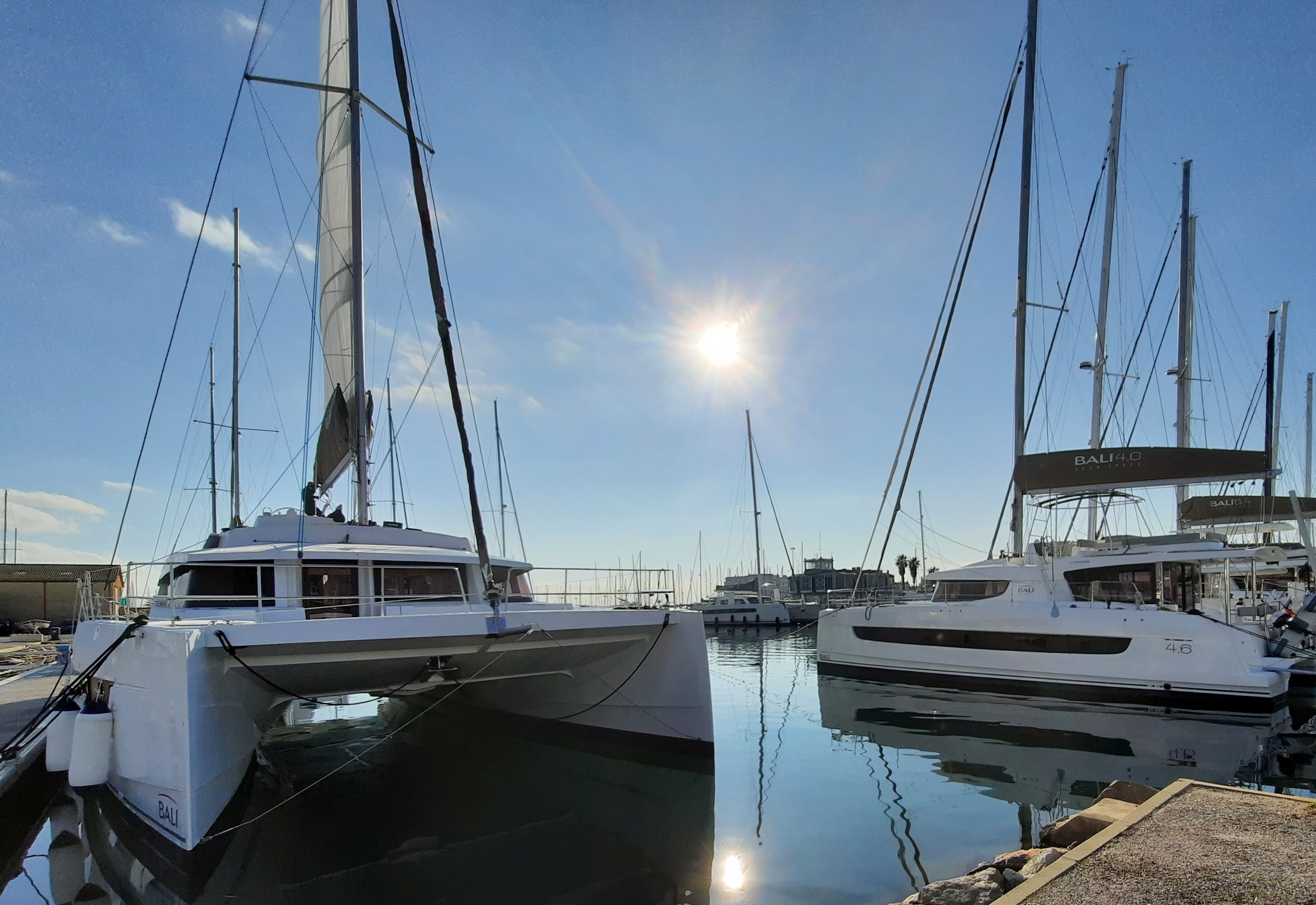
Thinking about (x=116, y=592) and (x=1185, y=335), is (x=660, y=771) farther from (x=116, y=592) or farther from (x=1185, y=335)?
(x=1185, y=335)

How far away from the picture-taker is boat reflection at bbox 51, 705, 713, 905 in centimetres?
589

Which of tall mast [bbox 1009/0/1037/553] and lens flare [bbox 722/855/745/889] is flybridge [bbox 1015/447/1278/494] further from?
lens flare [bbox 722/855/745/889]

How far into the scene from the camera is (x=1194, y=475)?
46.5 ft

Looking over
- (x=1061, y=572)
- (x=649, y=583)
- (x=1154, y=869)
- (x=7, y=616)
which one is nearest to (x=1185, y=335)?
(x=1061, y=572)

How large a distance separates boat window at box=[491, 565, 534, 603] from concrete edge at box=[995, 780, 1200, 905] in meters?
6.48

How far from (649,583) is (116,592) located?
15248 mm

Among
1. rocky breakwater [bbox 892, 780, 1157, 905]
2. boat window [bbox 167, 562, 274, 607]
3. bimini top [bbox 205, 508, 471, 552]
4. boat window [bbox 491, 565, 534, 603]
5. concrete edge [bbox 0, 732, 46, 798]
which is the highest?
bimini top [bbox 205, 508, 471, 552]

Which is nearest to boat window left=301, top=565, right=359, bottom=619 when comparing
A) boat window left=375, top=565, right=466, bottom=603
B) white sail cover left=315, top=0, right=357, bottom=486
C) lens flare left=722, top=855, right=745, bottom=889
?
boat window left=375, top=565, right=466, bottom=603

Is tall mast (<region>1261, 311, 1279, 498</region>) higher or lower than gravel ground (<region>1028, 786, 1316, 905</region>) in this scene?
higher

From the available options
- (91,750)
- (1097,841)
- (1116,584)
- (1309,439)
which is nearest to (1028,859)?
(1097,841)

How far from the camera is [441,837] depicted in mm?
7098

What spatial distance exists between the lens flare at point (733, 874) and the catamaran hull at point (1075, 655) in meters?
9.84

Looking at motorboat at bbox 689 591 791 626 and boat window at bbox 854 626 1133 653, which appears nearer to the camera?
boat window at bbox 854 626 1133 653

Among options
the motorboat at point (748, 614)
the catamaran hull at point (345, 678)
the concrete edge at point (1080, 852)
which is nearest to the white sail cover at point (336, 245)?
the catamaran hull at point (345, 678)
